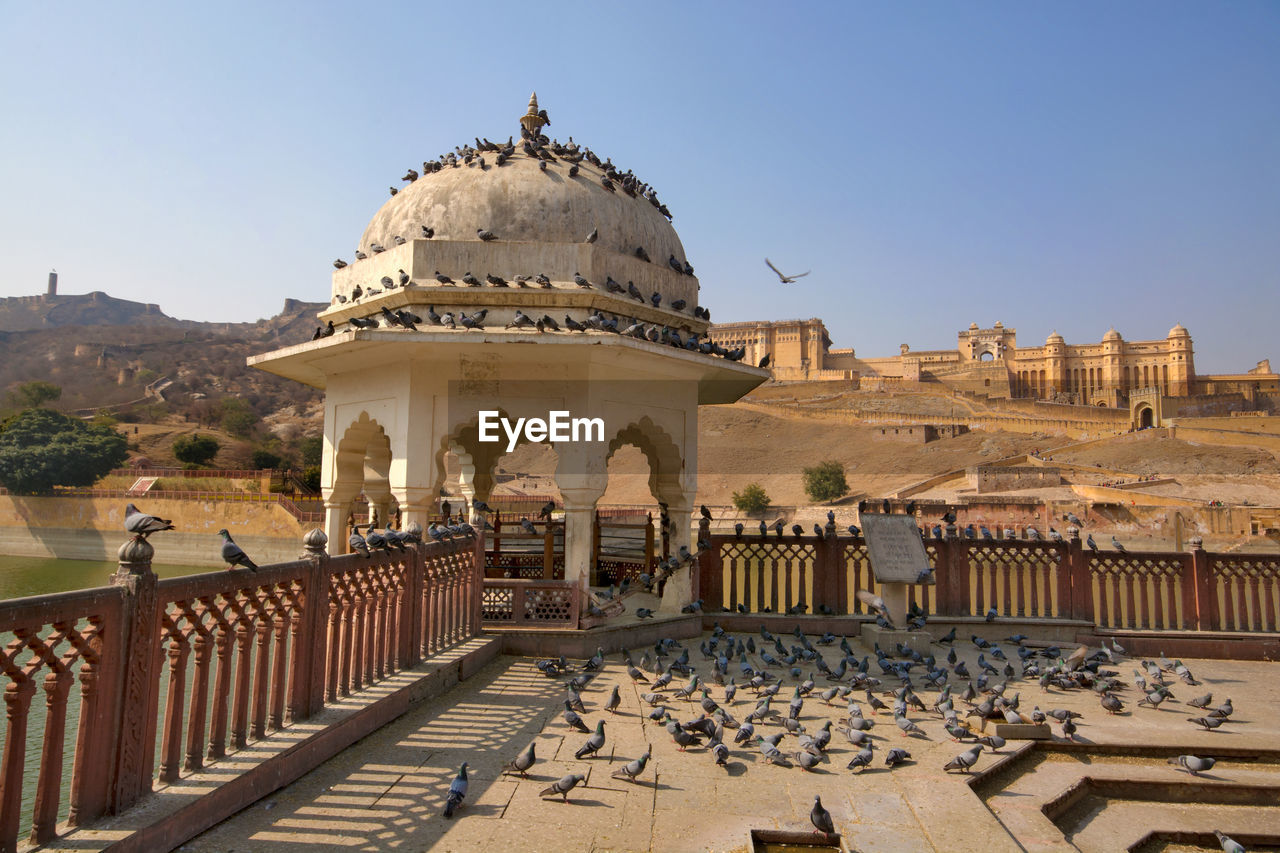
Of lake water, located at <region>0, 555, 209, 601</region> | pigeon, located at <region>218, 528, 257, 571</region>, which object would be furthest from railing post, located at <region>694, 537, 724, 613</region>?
lake water, located at <region>0, 555, 209, 601</region>

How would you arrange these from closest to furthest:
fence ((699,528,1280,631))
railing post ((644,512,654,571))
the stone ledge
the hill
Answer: the stone ledge
fence ((699,528,1280,631))
railing post ((644,512,654,571))
the hill

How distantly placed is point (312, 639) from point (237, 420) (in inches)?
2909

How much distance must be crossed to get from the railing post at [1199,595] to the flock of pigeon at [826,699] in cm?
121

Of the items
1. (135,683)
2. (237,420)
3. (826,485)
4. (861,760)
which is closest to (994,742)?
(861,760)

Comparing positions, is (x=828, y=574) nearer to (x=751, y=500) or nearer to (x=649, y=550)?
(x=649, y=550)

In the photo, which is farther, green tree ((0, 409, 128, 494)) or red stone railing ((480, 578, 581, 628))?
green tree ((0, 409, 128, 494))

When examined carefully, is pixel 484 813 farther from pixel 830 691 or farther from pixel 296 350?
pixel 296 350

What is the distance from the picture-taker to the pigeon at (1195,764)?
5016mm

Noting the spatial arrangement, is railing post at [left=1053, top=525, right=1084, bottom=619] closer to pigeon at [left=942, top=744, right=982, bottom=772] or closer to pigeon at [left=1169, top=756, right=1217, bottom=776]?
pigeon at [left=1169, top=756, right=1217, bottom=776]

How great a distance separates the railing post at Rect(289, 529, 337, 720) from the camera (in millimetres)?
4570

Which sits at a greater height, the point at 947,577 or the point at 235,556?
the point at 235,556

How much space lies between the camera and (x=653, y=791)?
4375 millimetres

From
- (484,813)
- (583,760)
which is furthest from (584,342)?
(484,813)

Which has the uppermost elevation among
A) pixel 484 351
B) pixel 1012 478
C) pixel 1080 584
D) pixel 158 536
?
pixel 484 351
